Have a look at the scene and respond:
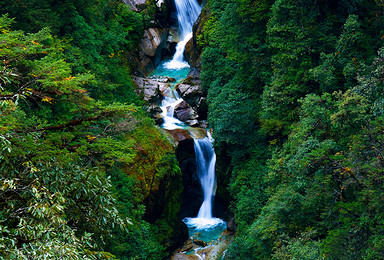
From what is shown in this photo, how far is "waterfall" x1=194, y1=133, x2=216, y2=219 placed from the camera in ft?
65.8

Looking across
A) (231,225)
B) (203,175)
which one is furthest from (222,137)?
(231,225)

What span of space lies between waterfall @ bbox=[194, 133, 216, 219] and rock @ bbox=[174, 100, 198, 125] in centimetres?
279

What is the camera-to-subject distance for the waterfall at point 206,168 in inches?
790

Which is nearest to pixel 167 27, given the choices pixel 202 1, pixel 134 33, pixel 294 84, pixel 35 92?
pixel 202 1

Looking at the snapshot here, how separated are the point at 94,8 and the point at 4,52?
9885mm

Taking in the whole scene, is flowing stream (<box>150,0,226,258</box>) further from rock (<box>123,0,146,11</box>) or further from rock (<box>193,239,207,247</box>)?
rock (<box>123,0,146,11</box>)

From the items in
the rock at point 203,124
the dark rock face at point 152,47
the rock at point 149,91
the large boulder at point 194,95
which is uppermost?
the dark rock face at point 152,47

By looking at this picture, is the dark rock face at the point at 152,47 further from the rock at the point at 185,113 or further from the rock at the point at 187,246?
the rock at the point at 187,246

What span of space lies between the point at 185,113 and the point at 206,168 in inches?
179

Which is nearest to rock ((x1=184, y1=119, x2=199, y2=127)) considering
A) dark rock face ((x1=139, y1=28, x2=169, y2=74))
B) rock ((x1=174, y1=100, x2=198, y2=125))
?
rock ((x1=174, y1=100, x2=198, y2=125))

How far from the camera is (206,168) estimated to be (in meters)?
20.3

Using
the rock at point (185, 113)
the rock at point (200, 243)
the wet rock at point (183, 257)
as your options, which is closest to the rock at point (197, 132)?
the rock at point (185, 113)

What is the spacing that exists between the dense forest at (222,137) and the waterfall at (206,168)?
0.90m

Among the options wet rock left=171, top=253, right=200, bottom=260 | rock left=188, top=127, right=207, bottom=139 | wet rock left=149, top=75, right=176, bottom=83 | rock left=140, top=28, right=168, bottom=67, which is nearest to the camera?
wet rock left=171, top=253, right=200, bottom=260
